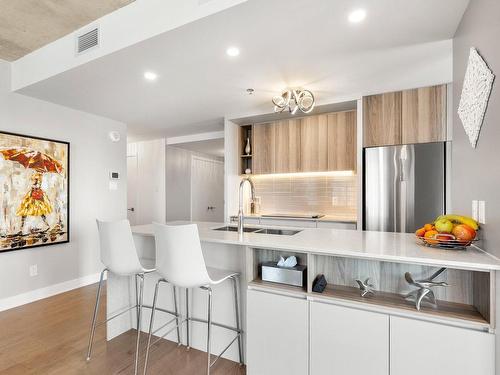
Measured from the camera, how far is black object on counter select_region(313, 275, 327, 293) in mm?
1617

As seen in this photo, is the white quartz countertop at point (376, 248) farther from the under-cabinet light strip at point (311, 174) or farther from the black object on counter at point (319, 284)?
the under-cabinet light strip at point (311, 174)

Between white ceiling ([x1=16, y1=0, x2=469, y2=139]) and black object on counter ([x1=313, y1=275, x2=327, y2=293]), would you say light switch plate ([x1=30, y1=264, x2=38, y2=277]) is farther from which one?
black object on counter ([x1=313, y1=275, x2=327, y2=293])

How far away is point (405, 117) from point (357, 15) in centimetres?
182

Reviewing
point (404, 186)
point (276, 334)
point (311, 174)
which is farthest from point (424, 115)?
point (276, 334)

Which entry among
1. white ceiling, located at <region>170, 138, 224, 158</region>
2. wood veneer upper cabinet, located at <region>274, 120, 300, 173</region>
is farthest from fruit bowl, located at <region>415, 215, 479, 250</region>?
white ceiling, located at <region>170, 138, 224, 158</region>

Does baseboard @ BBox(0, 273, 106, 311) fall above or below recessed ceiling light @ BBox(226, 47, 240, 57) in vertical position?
below

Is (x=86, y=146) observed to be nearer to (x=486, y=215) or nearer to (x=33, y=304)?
(x=33, y=304)

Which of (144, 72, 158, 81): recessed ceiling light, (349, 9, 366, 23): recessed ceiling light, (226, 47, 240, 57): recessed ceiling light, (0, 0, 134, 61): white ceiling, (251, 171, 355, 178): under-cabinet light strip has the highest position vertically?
(0, 0, 134, 61): white ceiling

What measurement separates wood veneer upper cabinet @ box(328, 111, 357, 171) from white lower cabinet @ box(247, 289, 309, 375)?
8.45 feet

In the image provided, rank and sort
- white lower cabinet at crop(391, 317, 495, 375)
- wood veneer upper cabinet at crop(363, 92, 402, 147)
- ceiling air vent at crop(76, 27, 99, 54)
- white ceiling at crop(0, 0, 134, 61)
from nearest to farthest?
white lower cabinet at crop(391, 317, 495, 375)
white ceiling at crop(0, 0, 134, 61)
ceiling air vent at crop(76, 27, 99, 54)
wood veneer upper cabinet at crop(363, 92, 402, 147)

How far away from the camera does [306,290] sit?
165 centimetres

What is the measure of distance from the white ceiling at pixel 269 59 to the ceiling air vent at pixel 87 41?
14cm

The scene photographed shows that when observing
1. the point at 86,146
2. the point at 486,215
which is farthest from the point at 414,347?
the point at 86,146

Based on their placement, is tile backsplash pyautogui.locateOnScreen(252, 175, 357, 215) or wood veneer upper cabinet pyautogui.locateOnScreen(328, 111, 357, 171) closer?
wood veneer upper cabinet pyautogui.locateOnScreen(328, 111, 357, 171)
